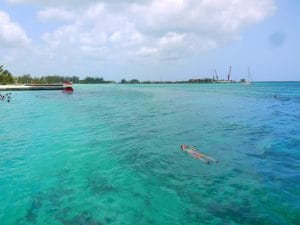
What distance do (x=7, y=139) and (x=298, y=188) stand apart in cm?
2087

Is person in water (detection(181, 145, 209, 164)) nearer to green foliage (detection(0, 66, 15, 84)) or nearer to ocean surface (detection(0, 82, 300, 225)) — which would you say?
ocean surface (detection(0, 82, 300, 225))

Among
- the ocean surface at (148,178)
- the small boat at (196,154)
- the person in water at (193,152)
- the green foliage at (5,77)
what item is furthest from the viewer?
the green foliage at (5,77)

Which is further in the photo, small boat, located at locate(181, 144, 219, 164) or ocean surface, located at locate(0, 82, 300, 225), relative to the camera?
small boat, located at locate(181, 144, 219, 164)

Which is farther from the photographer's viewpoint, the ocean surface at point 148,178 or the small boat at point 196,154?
the small boat at point 196,154

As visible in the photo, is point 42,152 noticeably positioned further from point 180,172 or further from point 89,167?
point 180,172

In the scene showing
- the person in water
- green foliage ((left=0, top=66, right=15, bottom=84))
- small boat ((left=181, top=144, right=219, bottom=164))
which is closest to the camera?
small boat ((left=181, top=144, right=219, bottom=164))

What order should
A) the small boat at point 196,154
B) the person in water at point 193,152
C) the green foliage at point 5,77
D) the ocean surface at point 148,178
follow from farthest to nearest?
the green foliage at point 5,77
the person in water at point 193,152
the small boat at point 196,154
the ocean surface at point 148,178

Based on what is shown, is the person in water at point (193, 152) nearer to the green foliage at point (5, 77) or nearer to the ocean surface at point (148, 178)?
the ocean surface at point (148, 178)

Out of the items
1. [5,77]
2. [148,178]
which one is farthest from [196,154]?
[5,77]

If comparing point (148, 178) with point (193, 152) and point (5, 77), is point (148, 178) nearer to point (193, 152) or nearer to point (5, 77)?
point (193, 152)

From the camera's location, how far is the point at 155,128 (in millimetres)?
28297

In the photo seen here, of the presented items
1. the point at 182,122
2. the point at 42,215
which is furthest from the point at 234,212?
the point at 182,122

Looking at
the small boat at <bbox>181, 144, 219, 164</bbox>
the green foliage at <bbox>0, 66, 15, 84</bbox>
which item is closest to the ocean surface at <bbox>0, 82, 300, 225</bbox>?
the small boat at <bbox>181, 144, 219, 164</bbox>

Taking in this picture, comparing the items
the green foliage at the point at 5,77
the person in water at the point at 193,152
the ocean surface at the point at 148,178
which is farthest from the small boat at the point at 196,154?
the green foliage at the point at 5,77
